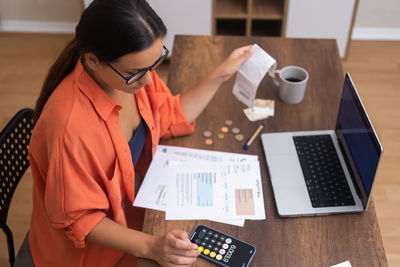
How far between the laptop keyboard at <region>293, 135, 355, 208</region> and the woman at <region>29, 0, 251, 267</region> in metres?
0.39

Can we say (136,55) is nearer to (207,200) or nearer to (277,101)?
(207,200)

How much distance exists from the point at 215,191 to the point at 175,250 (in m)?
0.26

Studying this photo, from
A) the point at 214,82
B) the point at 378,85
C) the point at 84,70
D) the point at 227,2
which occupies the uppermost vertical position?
the point at 84,70

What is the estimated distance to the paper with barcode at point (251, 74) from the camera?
147 centimetres

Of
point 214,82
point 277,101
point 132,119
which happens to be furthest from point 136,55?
point 277,101

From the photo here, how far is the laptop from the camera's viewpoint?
3.90 feet

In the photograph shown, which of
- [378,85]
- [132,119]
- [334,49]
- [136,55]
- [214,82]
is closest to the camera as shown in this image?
[136,55]

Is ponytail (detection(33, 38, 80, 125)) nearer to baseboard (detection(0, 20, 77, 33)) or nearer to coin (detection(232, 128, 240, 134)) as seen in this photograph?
coin (detection(232, 128, 240, 134))

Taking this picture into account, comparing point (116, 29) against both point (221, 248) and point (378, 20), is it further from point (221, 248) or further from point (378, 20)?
point (378, 20)

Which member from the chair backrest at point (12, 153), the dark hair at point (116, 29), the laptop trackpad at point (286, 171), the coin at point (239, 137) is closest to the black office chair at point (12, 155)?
the chair backrest at point (12, 153)

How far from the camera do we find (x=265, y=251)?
1.14 m

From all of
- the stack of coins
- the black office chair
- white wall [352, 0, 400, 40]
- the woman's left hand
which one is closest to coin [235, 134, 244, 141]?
the stack of coins

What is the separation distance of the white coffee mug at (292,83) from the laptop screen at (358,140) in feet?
0.68

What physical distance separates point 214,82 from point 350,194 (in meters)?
0.57
